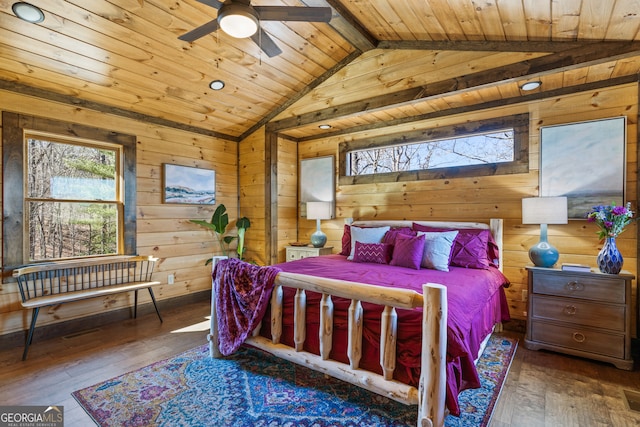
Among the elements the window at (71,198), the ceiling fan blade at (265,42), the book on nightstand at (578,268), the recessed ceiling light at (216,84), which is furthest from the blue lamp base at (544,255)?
the window at (71,198)

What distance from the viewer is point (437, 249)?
2.96 m

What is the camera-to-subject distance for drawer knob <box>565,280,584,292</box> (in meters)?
2.58

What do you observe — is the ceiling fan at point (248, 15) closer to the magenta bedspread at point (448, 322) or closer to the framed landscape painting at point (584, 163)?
the magenta bedspread at point (448, 322)

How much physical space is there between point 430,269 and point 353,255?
2.85 ft

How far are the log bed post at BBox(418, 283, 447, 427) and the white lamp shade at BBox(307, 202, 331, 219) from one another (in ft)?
9.31

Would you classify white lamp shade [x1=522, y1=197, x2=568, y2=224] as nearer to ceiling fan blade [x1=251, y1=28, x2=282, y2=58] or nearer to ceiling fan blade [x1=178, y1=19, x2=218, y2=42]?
ceiling fan blade [x1=251, y1=28, x2=282, y2=58]

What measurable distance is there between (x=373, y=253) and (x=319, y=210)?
4.26 feet

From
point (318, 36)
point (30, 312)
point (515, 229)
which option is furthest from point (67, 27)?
point (515, 229)

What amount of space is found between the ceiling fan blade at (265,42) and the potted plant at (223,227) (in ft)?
8.53

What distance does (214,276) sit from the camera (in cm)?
263

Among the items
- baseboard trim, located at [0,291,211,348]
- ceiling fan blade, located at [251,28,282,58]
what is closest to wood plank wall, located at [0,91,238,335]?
baseboard trim, located at [0,291,211,348]

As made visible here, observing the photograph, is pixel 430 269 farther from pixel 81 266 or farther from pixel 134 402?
pixel 81 266

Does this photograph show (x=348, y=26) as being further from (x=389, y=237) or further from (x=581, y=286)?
(x=581, y=286)

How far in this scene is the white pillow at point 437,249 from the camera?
2895mm
